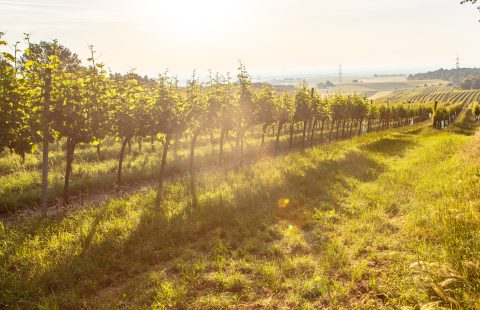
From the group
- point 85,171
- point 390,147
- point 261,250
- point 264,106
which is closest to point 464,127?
point 390,147

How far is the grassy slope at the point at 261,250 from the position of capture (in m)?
6.74

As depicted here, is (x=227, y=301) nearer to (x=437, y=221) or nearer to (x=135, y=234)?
(x=135, y=234)

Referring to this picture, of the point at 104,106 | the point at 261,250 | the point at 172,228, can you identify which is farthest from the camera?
the point at 104,106

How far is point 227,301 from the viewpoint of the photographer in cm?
682

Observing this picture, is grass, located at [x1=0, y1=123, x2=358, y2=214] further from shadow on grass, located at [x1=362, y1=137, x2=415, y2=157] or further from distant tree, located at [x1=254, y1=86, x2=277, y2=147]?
shadow on grass, located at [x1=362, y1=137, x2=415, y2=157]

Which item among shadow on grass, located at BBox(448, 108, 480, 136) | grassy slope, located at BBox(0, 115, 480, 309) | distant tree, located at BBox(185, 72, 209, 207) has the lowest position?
shadow on grass, located at BBox(448, 108, 480, 136)

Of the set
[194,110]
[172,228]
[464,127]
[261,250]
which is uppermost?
[194,110]

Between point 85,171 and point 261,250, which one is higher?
point 85,171

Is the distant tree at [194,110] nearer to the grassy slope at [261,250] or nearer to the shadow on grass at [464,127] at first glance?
the grassy slope at [261,250]

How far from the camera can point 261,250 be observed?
9.29 meters

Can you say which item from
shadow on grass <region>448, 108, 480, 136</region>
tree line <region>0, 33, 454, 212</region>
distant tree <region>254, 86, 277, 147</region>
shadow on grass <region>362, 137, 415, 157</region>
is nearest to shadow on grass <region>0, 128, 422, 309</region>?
tree line <region>0, 33, 454, 212</region>

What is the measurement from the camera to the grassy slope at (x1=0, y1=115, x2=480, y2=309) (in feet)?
22.1

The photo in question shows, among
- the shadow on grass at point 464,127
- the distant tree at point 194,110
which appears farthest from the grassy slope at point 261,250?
the shadow on grass at point 464,127

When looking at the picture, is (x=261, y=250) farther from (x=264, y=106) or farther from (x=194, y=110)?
(x=264, y=106)
